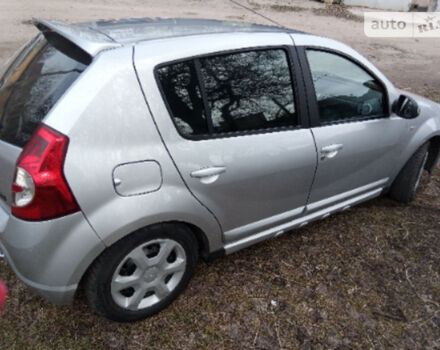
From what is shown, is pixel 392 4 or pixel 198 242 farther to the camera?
pixel 392 4

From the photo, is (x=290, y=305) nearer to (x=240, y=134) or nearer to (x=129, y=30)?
(x=240, y=134)

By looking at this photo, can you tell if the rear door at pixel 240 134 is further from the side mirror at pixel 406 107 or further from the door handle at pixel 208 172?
the side mirror at pixel 406 107

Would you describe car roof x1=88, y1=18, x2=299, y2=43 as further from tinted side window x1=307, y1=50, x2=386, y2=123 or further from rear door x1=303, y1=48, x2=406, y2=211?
rear door x1=303, y1=48, x2=406, y2=211

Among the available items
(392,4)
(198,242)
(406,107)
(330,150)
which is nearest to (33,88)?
(198,242)

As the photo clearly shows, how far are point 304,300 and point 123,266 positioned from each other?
120 centimetres

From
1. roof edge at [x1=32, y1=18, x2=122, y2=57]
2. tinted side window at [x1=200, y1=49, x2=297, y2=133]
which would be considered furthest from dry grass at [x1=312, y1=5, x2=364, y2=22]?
roof edge at [x1=32, y1=18, x2=122, y2=57]

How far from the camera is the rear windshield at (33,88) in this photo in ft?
6.36

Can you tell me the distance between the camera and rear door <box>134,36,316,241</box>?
2.10 metres

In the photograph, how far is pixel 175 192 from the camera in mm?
2084

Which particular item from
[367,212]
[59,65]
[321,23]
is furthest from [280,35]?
[321,23]

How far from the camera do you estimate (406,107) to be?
3000 millimetres

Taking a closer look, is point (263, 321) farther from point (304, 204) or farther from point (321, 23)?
point (321, 23)

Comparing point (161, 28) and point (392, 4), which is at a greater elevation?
point (161, 28)

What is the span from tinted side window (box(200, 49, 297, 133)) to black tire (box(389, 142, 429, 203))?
1533 millimetres
